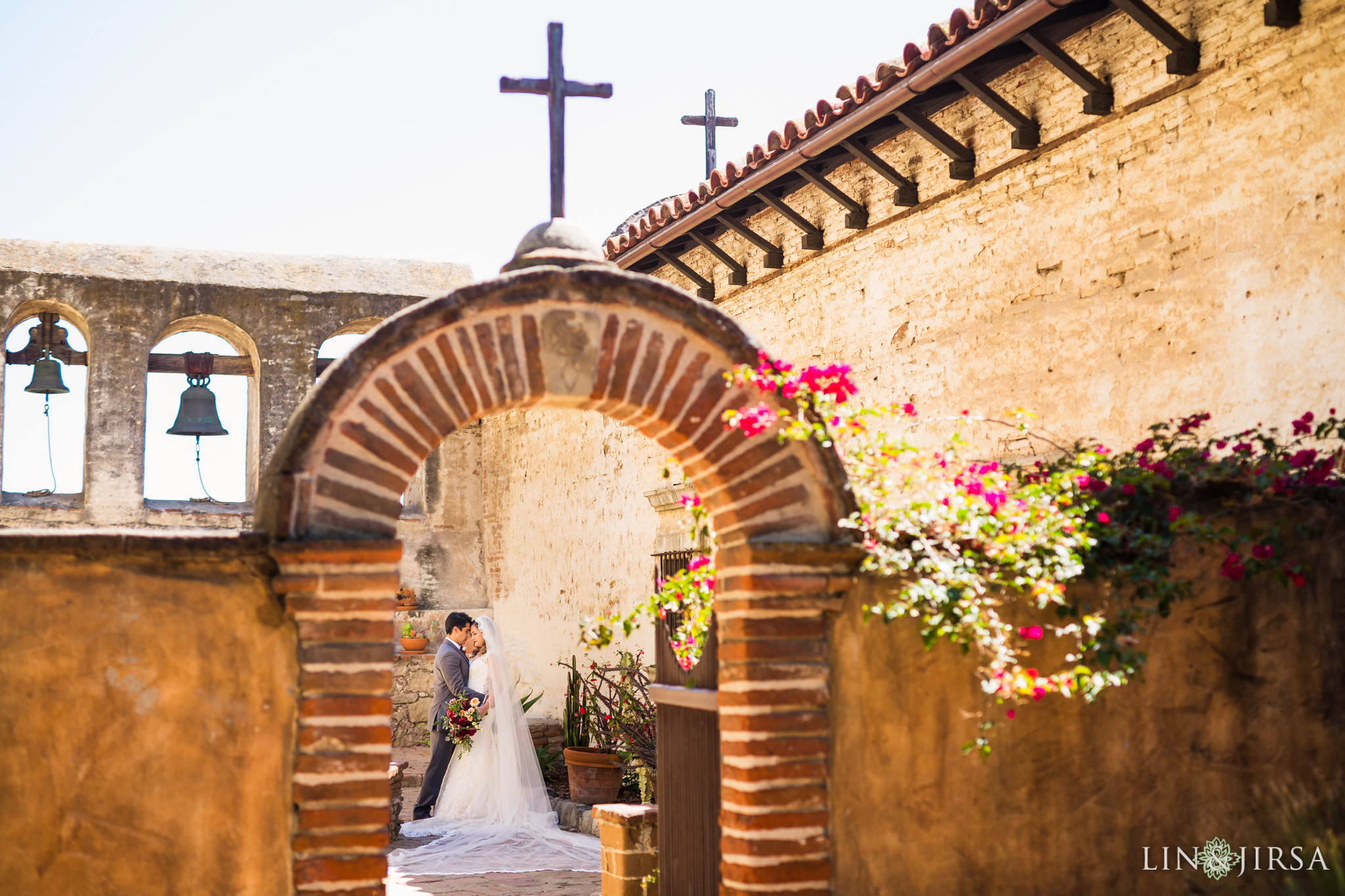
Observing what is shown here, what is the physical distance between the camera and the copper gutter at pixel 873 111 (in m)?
5.81

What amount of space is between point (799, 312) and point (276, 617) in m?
5.46

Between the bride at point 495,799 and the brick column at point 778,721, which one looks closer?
the brick column at point 778,721

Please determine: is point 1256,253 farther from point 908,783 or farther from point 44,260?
point 44,260

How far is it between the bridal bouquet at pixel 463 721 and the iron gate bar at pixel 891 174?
5280 mm

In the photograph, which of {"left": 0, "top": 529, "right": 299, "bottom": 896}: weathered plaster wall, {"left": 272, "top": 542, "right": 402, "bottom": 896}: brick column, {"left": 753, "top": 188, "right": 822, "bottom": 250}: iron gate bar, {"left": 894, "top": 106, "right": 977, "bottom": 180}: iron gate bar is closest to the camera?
{"left": 0, "top": 529, "right": 299, "bottom": 896}: weathered plaster wall

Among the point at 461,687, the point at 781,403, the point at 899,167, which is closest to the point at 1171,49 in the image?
the point at 899,167

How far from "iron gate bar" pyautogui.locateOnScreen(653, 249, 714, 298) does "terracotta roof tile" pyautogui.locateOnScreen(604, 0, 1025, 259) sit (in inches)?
12.3

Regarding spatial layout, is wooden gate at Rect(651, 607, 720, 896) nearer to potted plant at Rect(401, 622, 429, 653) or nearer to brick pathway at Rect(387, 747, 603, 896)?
brick pathway at Rect(387, 747, 603, 896)

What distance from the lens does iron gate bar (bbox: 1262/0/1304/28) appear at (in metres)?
5.30

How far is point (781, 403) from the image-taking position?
4.29m

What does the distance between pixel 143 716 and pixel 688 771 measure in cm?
221

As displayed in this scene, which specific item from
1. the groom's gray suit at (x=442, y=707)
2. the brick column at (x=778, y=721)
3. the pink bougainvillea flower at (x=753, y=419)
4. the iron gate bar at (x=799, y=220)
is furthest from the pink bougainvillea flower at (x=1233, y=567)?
the groom's gray suit at (x=442, y=707)

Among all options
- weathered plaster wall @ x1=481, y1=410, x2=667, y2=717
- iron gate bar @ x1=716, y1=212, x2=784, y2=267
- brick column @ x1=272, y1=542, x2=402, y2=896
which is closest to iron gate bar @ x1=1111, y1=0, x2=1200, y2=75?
iron gate bar @ x1=716, y1=212, x2=784, y2=267

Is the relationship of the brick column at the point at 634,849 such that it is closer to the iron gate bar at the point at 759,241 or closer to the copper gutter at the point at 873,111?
the copper gutter at the point at 873,111
